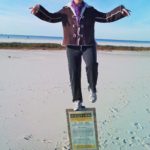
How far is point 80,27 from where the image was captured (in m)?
5.63

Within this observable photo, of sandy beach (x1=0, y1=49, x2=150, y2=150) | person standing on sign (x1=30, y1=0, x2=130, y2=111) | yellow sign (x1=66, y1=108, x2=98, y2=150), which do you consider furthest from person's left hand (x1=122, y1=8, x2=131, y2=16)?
sandy beach (x1=0, y1=49, x2=150, y2=150)

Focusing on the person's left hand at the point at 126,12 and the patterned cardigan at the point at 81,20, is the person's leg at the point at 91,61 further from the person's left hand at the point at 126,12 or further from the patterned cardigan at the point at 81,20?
the person's left hand at the point at 126,12

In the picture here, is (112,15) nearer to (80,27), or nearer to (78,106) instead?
(80,27)

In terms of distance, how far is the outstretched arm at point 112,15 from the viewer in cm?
558

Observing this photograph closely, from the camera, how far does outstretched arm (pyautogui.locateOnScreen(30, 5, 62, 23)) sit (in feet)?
18.0

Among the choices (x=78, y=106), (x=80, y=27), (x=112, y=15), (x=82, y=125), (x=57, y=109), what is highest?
(x=112, y=15)

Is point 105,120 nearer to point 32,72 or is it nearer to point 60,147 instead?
point 60,147

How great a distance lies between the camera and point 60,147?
7969mm

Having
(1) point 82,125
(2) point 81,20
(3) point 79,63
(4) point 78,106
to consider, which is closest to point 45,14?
(2) point 81,20

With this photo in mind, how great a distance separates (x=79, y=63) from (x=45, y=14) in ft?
2.57

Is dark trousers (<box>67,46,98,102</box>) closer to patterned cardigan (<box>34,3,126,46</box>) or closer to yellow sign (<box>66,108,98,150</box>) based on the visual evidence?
patterned cardigan (<box>34,3,126,46</box>)

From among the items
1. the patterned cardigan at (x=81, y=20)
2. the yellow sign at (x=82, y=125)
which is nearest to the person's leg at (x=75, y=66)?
the patterned cardigan at (x=81, y=20)

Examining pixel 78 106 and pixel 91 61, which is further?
pixel 78 106

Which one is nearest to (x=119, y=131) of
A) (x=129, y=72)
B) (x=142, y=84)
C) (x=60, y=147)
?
(x=60, y=147)
